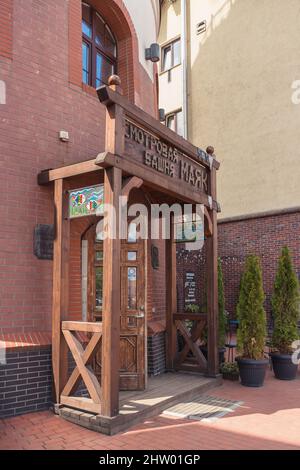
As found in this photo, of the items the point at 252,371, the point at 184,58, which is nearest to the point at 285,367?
the point at 252,371

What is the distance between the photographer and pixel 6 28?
18.6 feet

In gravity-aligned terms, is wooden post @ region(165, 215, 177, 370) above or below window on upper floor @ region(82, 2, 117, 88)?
below

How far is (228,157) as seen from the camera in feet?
49.4

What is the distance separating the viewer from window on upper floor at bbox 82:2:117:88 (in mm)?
7176

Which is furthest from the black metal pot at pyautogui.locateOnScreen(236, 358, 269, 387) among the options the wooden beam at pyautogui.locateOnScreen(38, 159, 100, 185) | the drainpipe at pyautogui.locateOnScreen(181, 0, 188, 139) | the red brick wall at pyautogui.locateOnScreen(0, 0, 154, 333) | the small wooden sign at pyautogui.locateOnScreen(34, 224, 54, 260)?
the drainpipe at pyautogui.locateOnScreen(181, 0, 188, 139)

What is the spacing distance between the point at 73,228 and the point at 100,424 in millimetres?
2687

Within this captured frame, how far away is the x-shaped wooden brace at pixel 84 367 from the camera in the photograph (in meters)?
4.85

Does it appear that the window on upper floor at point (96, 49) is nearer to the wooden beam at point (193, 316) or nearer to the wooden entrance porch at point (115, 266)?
the wooden entrance porch at point (115, 266)

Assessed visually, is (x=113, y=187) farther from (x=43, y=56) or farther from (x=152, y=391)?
(x=152, y=391)

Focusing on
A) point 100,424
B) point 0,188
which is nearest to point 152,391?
point 100,424

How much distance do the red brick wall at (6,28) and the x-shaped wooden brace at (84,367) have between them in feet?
12.0

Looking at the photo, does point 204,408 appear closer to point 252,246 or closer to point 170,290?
point 170,290

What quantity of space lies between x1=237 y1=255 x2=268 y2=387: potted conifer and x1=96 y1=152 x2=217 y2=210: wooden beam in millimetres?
1365

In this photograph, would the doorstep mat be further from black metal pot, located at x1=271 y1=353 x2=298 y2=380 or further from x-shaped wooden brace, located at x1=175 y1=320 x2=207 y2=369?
black metal pot, located at x1=271 y1=353 x2=298 y2=380
